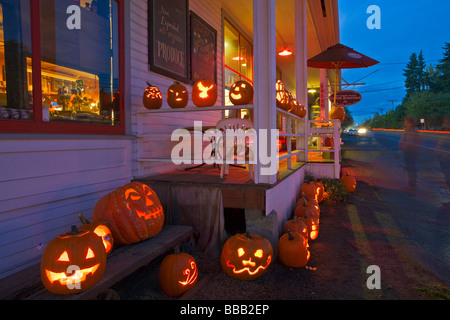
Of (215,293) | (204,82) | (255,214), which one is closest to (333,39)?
(204,82)

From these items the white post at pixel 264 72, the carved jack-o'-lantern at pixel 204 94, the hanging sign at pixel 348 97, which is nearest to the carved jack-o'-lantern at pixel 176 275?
the white post at pixel 264 72

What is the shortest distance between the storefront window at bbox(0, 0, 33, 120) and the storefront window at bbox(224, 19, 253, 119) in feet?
Answer: 17.1

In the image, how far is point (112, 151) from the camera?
3.45m

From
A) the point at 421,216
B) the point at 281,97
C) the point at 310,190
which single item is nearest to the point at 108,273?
the point at 281,97

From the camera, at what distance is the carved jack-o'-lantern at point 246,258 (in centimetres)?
287

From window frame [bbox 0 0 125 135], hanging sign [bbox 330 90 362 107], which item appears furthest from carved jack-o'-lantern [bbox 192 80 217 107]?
hanging sign [bbox 330 90 362 107]

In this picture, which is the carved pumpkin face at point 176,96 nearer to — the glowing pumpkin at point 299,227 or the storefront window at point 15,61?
the storefront window at point 15,61

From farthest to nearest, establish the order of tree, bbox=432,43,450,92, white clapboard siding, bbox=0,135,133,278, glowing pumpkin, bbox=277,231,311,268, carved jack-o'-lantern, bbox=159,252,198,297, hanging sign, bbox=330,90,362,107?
tree, bbox=432,43,450,92 < hanging sign, bbox=330,90,362,107 < glowing pumpkin, bbox=277,231,311,268 < carved jack-o'-lantern, bbox=159,252,198,297 < white clapboard siding, bbox=0,135,133,278

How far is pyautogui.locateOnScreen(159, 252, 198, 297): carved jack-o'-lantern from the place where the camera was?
2608 mm

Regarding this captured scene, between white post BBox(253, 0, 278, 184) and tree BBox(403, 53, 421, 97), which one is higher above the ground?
tree BBox(403, 53, 421, 97)

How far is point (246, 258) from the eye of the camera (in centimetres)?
286

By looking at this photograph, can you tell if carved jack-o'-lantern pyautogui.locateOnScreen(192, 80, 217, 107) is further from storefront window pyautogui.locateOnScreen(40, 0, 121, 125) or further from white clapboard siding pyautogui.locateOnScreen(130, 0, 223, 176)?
storefront window pyautogui.locateOnScreen(40, 0, 121, 125)

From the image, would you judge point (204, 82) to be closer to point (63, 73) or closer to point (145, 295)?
point (63, 73)

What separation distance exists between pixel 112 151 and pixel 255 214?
1797mm
